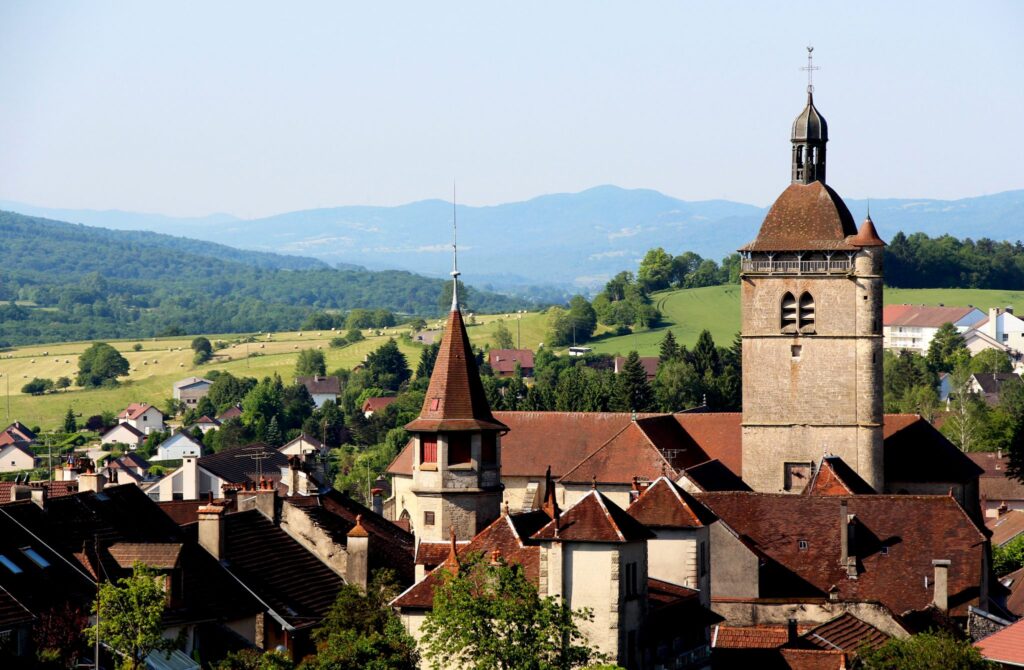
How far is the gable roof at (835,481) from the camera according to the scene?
6028cm

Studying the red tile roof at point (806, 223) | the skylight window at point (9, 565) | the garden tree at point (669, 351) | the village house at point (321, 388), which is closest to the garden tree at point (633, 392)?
the garden tree at point (669, 351)

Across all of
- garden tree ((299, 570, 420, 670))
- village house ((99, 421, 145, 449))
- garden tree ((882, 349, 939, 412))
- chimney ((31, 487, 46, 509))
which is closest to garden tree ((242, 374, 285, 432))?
village house ((99, 421, 145, 449))

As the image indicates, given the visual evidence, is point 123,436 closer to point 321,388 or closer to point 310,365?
point 321,388

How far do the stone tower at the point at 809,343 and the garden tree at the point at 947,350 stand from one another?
3581 inches

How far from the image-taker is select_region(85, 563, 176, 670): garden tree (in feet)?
122

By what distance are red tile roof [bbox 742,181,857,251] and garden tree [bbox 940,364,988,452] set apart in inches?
1283

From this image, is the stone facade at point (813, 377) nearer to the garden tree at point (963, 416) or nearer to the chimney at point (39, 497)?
the chimney at point (39, 497)

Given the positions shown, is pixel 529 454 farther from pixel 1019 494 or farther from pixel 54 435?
pixel 54 435

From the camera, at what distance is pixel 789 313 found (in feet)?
225

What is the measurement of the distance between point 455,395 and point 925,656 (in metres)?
13.7

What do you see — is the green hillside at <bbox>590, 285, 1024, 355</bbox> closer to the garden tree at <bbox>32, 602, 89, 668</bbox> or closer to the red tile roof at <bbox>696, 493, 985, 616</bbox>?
the red tile roof at <bbox>696, 493, 985, 616</bbox>

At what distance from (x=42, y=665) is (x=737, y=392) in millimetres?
83659

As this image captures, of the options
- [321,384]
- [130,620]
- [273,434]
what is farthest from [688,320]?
[130,620]

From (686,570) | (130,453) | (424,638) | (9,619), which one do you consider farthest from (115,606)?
(130,453)
